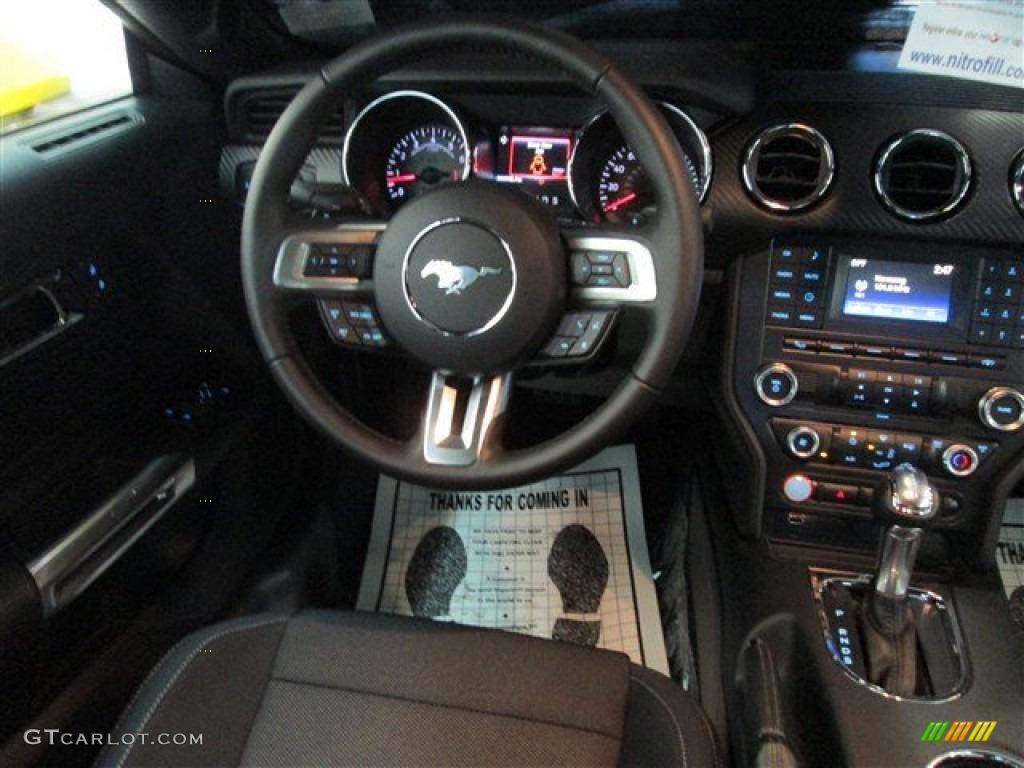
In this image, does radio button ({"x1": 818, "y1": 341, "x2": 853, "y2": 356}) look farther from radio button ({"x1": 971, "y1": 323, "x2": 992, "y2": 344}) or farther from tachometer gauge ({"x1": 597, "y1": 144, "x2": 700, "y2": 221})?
tachometer gauge ({"x1": 597, "y1": 144, "x2": 700, "y2": 221})

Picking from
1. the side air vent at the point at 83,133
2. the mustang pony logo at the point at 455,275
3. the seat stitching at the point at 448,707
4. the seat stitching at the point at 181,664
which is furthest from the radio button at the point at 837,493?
the side air vent at the point at 83,133

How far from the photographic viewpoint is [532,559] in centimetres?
143

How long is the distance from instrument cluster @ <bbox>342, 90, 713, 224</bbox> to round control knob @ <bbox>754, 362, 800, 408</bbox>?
0.73ft

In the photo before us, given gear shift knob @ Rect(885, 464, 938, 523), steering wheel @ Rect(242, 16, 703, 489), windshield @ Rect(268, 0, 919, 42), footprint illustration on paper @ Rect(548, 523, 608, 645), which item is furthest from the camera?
footprint illustration on paper @ Rect(548, 523, 608, 645)

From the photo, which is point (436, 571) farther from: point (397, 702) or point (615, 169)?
point (615, 169)

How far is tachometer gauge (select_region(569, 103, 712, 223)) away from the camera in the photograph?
106 centimetres

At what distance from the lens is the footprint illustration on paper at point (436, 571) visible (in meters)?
1.40

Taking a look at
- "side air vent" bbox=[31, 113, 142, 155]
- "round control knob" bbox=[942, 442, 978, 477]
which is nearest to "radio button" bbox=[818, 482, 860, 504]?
"round control knob" bbox=[942, 442, 978, 477]

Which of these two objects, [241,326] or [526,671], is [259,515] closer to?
[241,326]

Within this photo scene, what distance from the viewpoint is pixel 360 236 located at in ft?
3.04

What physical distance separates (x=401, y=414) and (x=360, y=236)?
2.21 feet

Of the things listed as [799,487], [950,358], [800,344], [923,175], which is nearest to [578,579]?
[799,487]

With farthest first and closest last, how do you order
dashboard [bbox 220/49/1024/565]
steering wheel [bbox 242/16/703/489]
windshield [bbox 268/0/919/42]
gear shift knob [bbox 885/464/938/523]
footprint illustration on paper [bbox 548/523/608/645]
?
1. footprint illustration on paper [bbox 548/523/608/645]
2. windshield [bbox 268/0/919/42]
3. dashboard [bbox 220/49/1024/565]
4. gear shift knob [bbox 885/464/938/523]
5. steering wheel [bbox 242/16/703/489]

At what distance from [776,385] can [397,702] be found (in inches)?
22.2
